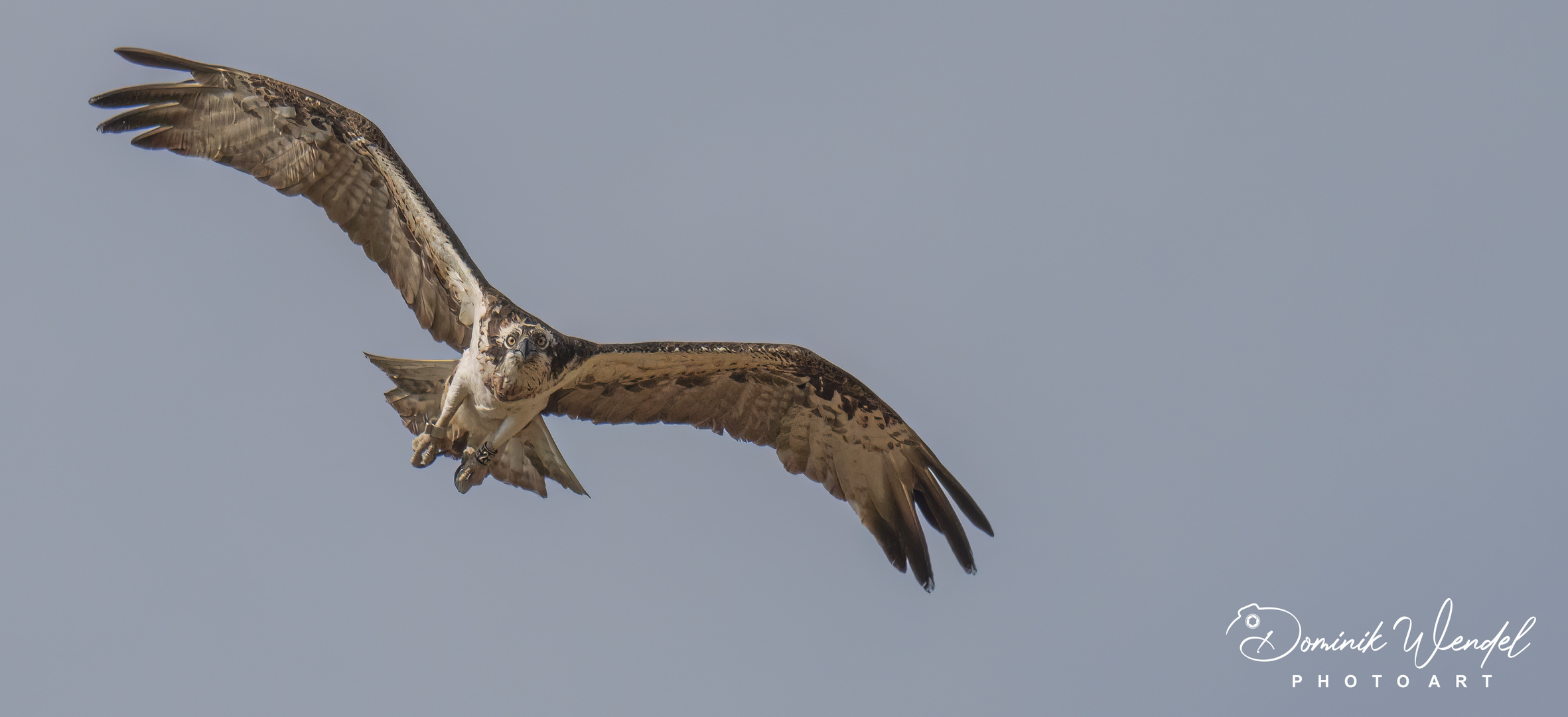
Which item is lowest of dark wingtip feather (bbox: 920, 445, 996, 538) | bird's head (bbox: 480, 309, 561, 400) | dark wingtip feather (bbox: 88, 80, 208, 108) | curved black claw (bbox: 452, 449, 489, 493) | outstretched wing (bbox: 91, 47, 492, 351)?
dark wingtip feather (bbox: 920, 445, 996, 538)

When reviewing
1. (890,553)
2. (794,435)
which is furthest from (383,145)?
(890,553)

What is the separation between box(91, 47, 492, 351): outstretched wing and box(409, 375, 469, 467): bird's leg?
646 mm

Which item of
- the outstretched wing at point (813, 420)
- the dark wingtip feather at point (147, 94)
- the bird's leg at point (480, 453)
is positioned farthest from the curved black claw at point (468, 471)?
the dark wingtip feather at point (147, 94)

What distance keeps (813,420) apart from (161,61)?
7.54 metres

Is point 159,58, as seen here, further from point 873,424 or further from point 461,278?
point 873,424

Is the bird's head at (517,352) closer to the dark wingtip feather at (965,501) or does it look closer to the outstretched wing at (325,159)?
the outstretched wing at (325,159)

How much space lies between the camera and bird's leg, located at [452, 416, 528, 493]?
15.5 metres

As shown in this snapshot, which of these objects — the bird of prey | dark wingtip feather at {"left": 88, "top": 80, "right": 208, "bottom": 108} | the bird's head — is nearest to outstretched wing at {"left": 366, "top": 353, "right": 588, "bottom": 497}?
the bird of prey

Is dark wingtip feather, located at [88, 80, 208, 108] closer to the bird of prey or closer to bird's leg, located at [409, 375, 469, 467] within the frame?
the bird of prey

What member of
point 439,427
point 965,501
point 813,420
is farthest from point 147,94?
→ point 965,501

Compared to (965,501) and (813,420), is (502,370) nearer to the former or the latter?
(813,420)

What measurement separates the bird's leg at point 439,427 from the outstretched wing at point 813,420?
46.8 inches

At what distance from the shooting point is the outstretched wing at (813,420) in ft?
53.4

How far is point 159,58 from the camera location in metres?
15.0
